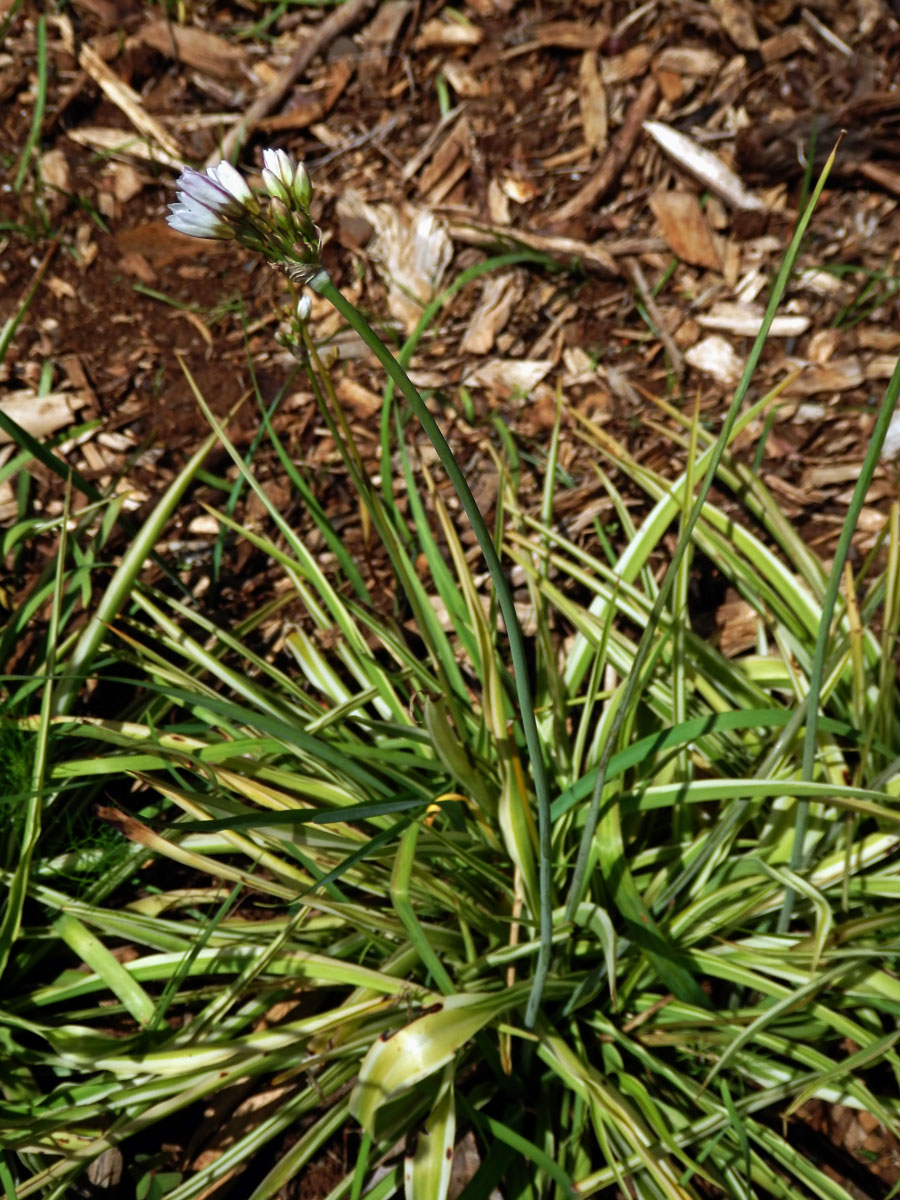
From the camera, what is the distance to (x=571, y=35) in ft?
9.69

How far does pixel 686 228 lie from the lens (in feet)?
8.95

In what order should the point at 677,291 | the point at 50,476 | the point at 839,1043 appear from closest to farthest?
the point at 839,1043 → the point at 50,476 → the point at 677,291

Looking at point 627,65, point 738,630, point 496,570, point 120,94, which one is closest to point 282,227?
point 496,570

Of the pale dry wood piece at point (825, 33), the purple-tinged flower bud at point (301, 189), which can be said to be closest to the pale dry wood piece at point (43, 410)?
the purple-tinged flower bud at point (301, 189)

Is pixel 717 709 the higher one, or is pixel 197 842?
pixel 197 842

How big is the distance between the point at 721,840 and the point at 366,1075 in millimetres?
642

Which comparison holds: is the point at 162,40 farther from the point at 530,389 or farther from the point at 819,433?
the point at 819,433

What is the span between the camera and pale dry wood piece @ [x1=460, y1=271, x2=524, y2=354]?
2625mm

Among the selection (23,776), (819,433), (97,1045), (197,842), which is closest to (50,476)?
(23,776)

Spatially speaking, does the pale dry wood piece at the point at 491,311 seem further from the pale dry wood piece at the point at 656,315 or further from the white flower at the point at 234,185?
the white flower at the point at 234,185

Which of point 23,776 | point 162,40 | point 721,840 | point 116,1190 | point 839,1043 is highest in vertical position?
point 162,40

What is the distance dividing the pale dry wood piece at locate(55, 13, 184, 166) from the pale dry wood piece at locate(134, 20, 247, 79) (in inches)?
6.0

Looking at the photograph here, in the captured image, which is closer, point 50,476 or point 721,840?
→ point 721,840

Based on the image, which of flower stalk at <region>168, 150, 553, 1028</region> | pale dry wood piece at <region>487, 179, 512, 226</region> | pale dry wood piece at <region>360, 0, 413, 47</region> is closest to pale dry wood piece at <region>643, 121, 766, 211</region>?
pale dry wood piece at <region>487, 179, 512, 226</region>
